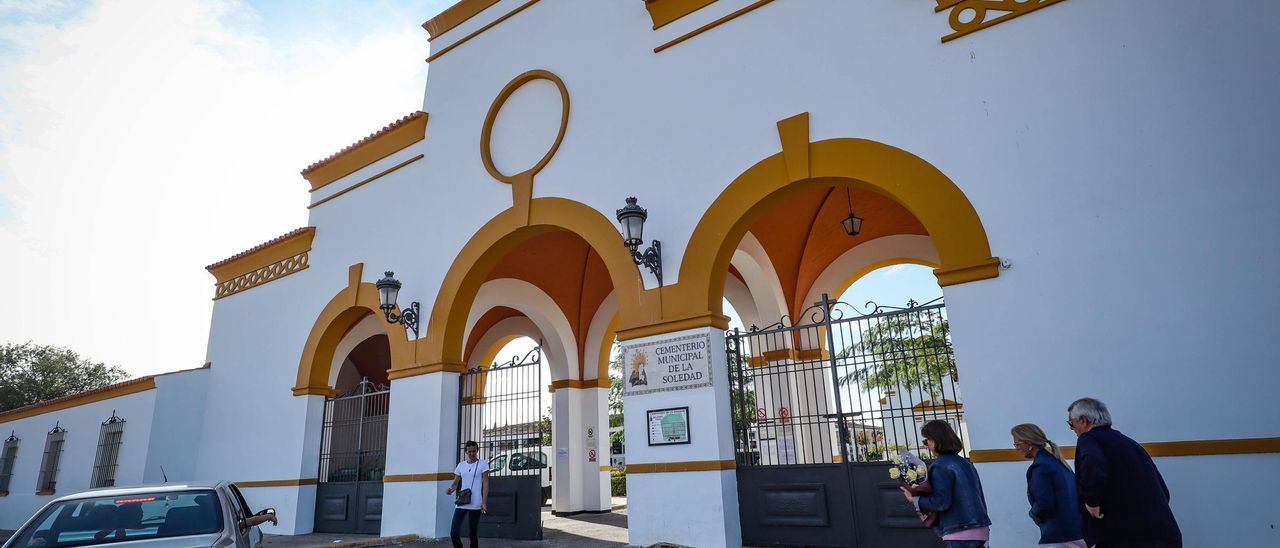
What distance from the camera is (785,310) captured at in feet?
38.0

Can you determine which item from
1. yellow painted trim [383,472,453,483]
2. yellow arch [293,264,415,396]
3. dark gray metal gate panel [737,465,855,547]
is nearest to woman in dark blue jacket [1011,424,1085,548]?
dark gray metal gate panel [737,465,855,547]

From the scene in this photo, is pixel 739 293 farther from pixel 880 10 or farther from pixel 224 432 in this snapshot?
pixel 224 432

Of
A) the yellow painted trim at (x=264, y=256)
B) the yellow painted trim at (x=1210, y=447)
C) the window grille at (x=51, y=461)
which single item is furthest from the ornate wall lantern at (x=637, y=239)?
the window grille at (x=51, y=461)

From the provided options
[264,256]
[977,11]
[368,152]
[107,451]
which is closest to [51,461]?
[107,451]

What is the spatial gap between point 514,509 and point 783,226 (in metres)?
5.72

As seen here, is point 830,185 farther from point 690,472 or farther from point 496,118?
point 496,118

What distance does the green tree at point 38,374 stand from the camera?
33125 millimetres

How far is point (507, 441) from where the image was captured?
31.6 feet

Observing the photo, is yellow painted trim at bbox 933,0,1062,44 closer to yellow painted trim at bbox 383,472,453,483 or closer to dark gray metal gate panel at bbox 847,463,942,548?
dark gray metal gate panel at bbox 847,463,942,548

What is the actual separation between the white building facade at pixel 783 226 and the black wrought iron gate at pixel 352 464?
238 millimetres

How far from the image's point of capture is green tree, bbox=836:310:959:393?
22.1ft

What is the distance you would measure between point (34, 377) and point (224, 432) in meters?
31.0

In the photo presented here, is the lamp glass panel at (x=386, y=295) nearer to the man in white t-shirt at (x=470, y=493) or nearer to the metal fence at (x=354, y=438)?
the metal fence at (x=354, y=438)

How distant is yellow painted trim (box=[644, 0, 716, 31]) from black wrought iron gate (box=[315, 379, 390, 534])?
662 cm
